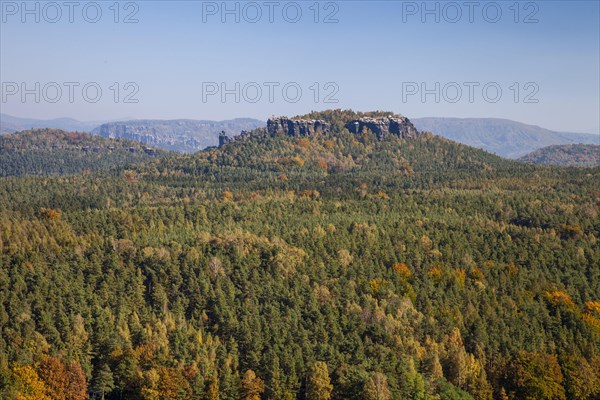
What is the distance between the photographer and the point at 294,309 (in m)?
106

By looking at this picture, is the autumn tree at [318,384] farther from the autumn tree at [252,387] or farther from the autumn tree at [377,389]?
the autumn tree at [252,387]

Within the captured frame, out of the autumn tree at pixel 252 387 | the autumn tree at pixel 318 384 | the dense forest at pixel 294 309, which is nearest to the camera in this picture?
the autumn tree at pixel 252 387

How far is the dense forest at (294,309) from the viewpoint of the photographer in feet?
280

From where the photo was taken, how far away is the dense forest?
8544cm

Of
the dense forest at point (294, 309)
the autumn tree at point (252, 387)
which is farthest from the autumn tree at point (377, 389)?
the autumn tree at point (252, 387)

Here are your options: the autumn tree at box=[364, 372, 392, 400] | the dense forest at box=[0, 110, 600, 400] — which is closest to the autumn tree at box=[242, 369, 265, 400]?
the dense forest at box=[0, 110, 600, 400]

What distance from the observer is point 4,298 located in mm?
99562

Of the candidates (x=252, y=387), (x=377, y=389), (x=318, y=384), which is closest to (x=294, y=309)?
(x=318, y=384)

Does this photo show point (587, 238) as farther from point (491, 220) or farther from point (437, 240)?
point (437, 240)

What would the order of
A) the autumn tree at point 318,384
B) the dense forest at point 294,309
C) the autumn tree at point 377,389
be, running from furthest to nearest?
the dense forest at point 294,309
the autumn tree at point 318,384
the autumn tree at point 377,389

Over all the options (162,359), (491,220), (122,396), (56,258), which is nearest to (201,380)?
(162,359)

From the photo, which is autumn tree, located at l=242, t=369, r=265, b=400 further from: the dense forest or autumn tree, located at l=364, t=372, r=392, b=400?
autumn tree, located at l=364, t=372, r=392, b=400

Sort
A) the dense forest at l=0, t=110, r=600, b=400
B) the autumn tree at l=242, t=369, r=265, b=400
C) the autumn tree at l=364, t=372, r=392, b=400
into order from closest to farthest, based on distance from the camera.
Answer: the autumn tree at l=364, t=372, r=392, b=400 → the autumn tree at l=242, t=369, r=265, b=400 → the dense forest at l=0, t=110, r=600, b=400

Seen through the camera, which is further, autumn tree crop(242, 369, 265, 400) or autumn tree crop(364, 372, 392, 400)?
autumn tree crop(242, 369, 265, 400)
